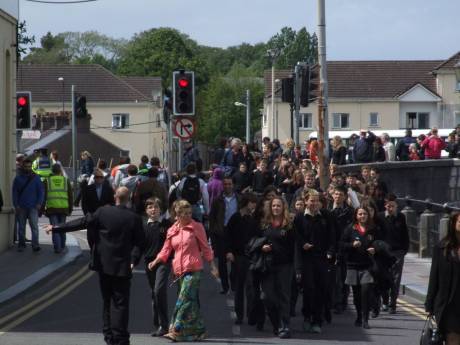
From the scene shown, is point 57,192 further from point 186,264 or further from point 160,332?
point 186,264

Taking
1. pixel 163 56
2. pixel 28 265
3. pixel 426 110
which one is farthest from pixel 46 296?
pixel 163 56

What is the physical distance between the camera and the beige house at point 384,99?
91812mm

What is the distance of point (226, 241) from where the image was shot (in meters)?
15.2

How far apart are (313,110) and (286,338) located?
8180 cm

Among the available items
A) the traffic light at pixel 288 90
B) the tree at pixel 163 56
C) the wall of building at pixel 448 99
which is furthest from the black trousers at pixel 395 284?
the tree at pixel 163 56

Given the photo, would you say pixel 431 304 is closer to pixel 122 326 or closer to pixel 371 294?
pixel 122 326

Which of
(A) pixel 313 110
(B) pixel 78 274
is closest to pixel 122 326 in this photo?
(B) pixel 78 274

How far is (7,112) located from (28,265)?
527cm

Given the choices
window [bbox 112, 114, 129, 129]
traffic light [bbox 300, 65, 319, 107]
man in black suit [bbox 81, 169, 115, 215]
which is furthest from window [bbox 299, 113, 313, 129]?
man in black suit [bbox 81, 169, 115, 215]

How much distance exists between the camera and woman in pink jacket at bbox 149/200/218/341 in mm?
13492

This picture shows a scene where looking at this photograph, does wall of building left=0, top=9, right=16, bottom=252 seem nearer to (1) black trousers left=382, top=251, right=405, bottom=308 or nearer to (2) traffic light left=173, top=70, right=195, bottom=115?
(2) traffic light left=173, top=70, right=195, bottom=115

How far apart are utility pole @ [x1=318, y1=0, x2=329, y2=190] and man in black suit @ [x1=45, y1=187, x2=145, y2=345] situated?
12912 mm

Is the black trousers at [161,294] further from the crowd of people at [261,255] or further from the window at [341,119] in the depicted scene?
the window at [341,119]

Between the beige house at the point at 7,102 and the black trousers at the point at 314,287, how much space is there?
11.0 meters
